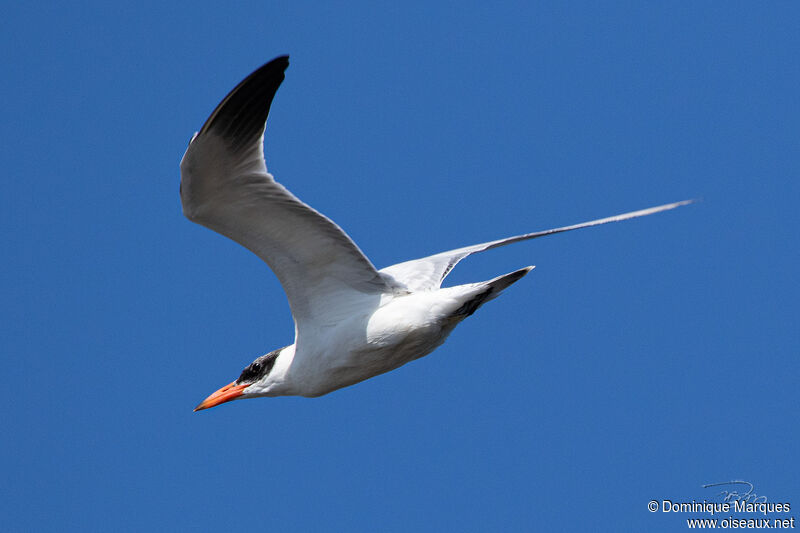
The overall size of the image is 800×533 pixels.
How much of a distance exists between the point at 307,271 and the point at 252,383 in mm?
1462

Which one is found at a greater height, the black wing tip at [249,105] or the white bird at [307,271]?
the black wing tip at [249,105]

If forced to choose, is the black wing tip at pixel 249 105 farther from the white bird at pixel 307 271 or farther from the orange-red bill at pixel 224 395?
the orange-red bill at pixel 224 395

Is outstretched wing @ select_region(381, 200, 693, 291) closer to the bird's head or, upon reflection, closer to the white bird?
the white bird

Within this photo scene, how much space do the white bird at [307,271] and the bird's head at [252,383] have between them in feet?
0.06

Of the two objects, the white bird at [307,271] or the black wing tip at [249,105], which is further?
the white bird at [307,271]

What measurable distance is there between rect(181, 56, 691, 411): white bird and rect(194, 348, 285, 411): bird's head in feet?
0.06

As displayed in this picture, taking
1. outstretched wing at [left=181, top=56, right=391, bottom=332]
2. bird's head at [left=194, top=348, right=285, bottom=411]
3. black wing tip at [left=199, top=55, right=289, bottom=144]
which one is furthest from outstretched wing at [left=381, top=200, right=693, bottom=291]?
black wing tip at [left=199, top=55, right=289, bottom=144]

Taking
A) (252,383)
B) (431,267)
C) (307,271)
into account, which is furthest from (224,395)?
(431,267)

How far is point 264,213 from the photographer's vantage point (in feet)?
25.2

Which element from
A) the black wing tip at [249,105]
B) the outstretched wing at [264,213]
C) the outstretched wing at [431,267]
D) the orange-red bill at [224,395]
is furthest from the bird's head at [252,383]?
the black wing tip at [249,105]

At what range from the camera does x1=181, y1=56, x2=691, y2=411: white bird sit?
7.23 metres

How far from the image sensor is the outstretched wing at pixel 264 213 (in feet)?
23.5

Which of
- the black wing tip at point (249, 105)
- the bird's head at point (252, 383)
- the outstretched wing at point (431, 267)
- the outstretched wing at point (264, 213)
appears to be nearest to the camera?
the black wing tip at point (249, 105)

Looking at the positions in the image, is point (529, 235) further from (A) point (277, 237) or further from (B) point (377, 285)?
(A) point (277, 237)
